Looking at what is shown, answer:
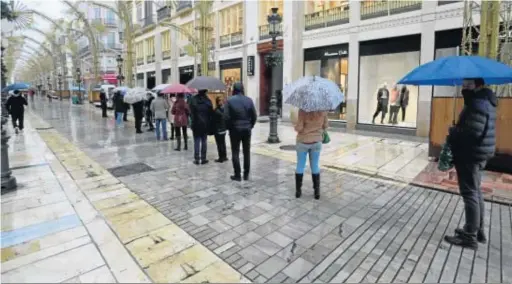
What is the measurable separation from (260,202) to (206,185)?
1383 millimetres

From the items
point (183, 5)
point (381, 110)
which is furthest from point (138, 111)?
point (183, 5)

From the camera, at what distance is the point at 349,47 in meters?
15.2

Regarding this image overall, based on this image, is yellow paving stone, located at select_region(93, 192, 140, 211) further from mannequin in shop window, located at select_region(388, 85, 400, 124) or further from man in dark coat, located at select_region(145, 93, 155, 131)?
mannequin in shop window, located at select_region(388, 85, 400, 124)

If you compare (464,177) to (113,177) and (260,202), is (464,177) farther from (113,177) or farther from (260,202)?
(113,177)

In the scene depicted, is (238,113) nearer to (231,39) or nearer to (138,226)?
(138,226)


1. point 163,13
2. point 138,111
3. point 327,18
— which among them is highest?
point 163,13

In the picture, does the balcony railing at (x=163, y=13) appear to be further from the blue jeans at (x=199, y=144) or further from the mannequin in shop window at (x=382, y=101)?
the blue jeans at (x=199, y=144)

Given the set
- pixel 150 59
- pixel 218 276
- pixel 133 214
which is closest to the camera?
pixel 218 276

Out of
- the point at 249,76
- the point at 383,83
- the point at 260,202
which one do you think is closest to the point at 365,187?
the point at 260,202

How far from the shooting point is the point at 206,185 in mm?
6305

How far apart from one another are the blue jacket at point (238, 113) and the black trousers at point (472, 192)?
3669mm

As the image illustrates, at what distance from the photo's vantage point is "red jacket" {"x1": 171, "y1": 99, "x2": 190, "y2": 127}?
984cm

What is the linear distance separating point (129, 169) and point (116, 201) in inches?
92.0

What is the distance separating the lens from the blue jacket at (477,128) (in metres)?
3.67
